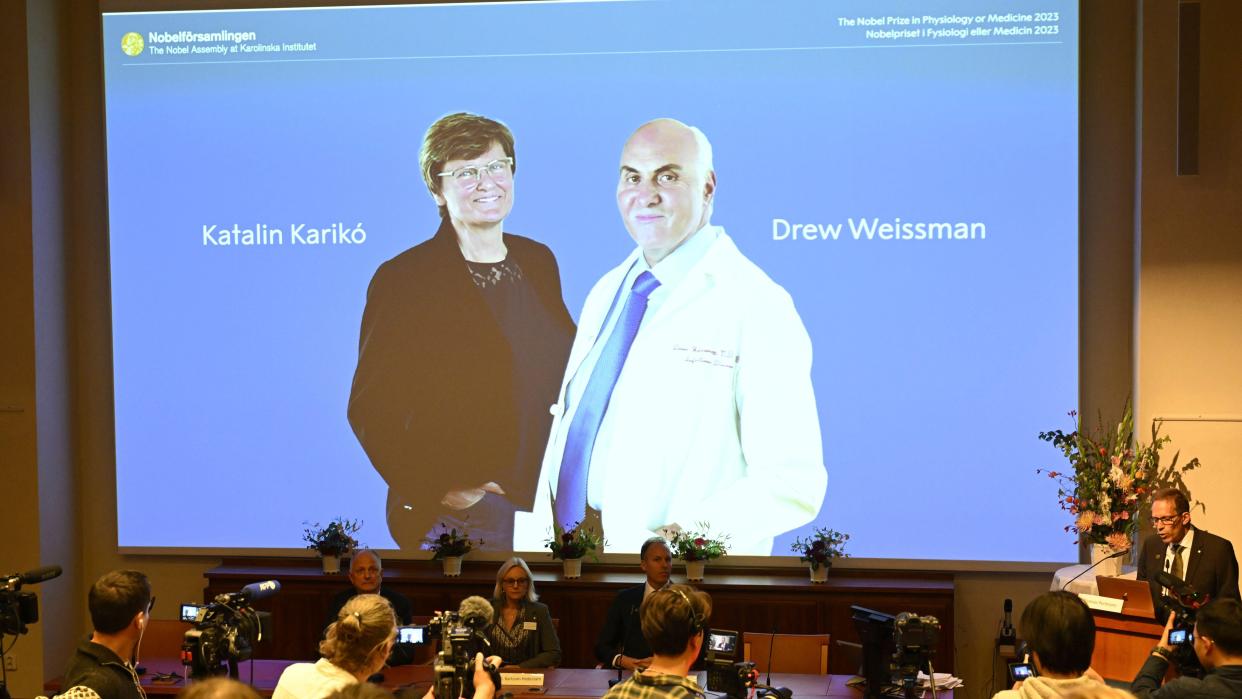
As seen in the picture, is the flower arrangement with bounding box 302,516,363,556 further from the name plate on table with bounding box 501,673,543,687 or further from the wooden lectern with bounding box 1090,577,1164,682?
the wooden lectern with bounding box 1090,577,1164,682

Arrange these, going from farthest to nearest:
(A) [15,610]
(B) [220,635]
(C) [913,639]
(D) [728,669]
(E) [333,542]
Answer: (E) [333,542]
(D) [728,669]
(C) [913,639]
(A) [15,610]
(B) [220,635]

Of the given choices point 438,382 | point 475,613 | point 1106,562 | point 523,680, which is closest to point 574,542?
point 438,382

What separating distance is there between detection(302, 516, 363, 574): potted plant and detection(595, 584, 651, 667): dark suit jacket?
1.88m

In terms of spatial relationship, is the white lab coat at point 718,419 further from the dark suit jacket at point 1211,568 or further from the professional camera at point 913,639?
the professional camera at point 913,639

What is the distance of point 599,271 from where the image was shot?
7.67 m

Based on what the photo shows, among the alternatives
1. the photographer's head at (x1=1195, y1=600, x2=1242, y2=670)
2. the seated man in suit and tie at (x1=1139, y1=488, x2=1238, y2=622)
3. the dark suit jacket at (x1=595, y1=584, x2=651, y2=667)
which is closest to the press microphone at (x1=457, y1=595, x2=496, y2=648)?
the dark suit jacket at (x1=595, y1=584, x2=651, y2=667)

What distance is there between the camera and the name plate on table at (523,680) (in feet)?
17.8

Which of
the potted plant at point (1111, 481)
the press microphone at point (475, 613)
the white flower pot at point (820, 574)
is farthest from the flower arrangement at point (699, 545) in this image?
the press microphone at point (475, 613)

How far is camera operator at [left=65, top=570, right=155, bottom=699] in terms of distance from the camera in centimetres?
337

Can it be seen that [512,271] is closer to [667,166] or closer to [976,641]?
[667,166]

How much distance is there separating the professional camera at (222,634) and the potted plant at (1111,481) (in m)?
4.22

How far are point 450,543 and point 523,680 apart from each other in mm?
2199

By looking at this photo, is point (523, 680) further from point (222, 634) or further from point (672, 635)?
point (672, 635)

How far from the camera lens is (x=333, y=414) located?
26.0ft
